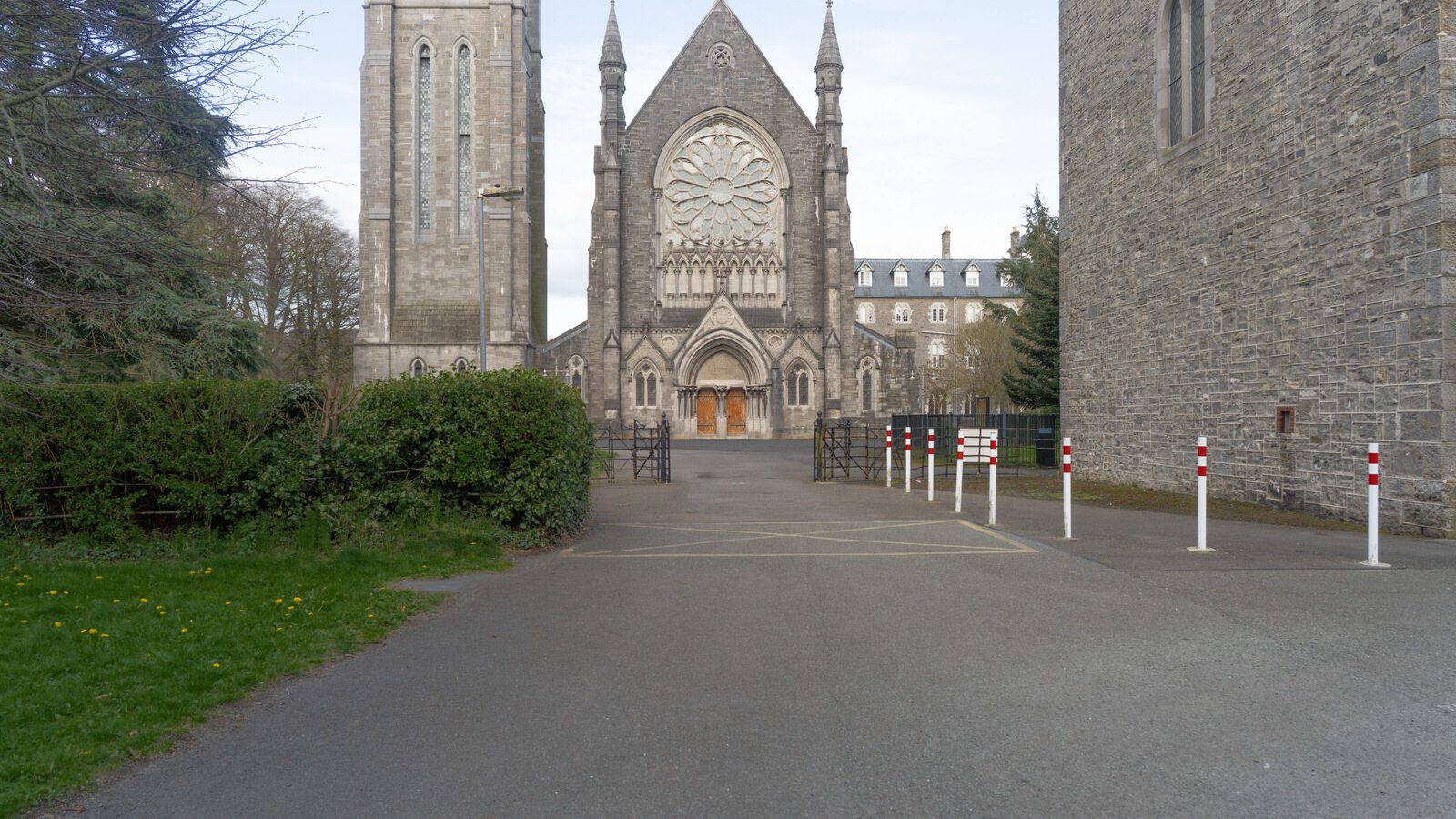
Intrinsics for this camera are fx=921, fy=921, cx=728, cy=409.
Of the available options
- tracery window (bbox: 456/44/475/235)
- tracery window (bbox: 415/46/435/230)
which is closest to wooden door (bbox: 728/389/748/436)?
tracery window (bbox: 456/44/475/235)

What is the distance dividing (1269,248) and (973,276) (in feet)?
233

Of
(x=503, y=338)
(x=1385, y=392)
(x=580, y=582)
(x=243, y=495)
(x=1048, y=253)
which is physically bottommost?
(x=580, y=582)

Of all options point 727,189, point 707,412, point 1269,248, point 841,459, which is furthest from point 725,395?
point 1269,248

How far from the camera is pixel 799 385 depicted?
46531 millimetres

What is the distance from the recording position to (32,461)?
1006 centimetres

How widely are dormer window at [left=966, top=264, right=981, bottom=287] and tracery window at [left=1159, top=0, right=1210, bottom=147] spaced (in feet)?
220

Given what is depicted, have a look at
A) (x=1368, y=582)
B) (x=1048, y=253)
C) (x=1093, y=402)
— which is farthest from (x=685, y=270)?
(x=1368, y=582)

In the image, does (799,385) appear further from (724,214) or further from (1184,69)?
(1184,69)

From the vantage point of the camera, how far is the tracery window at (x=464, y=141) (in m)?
38.4

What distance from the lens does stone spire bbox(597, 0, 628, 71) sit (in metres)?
46.7

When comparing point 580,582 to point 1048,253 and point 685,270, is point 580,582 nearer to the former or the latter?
point 1048,253

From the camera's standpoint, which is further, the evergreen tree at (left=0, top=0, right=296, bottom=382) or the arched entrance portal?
the arched entrance portal

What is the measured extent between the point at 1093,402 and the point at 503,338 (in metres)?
24.5

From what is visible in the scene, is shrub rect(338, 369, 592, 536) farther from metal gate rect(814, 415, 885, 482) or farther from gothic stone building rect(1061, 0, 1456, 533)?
metal gate rect(814, 415, 885, 482)
